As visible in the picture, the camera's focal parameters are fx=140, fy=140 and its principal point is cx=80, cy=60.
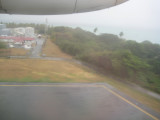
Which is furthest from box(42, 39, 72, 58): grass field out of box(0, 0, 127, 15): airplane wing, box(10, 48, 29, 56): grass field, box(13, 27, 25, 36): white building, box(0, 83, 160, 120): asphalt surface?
box(0, 0, 127, 15): airplane wing

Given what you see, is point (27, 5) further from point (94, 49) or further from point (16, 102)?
point (94, 49)

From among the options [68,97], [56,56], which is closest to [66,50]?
[56,56]

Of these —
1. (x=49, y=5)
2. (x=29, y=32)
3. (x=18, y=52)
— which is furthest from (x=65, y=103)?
(x=29, y=32)

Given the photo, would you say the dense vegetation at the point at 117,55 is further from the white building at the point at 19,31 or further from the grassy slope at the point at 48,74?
the white building at the point at 19,31

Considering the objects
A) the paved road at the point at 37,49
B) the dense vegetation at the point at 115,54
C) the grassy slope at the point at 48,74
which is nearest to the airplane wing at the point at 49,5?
the grassy slope at the point at 48,74

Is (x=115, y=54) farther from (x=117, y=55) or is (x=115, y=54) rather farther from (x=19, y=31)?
(x=19, y=31)
